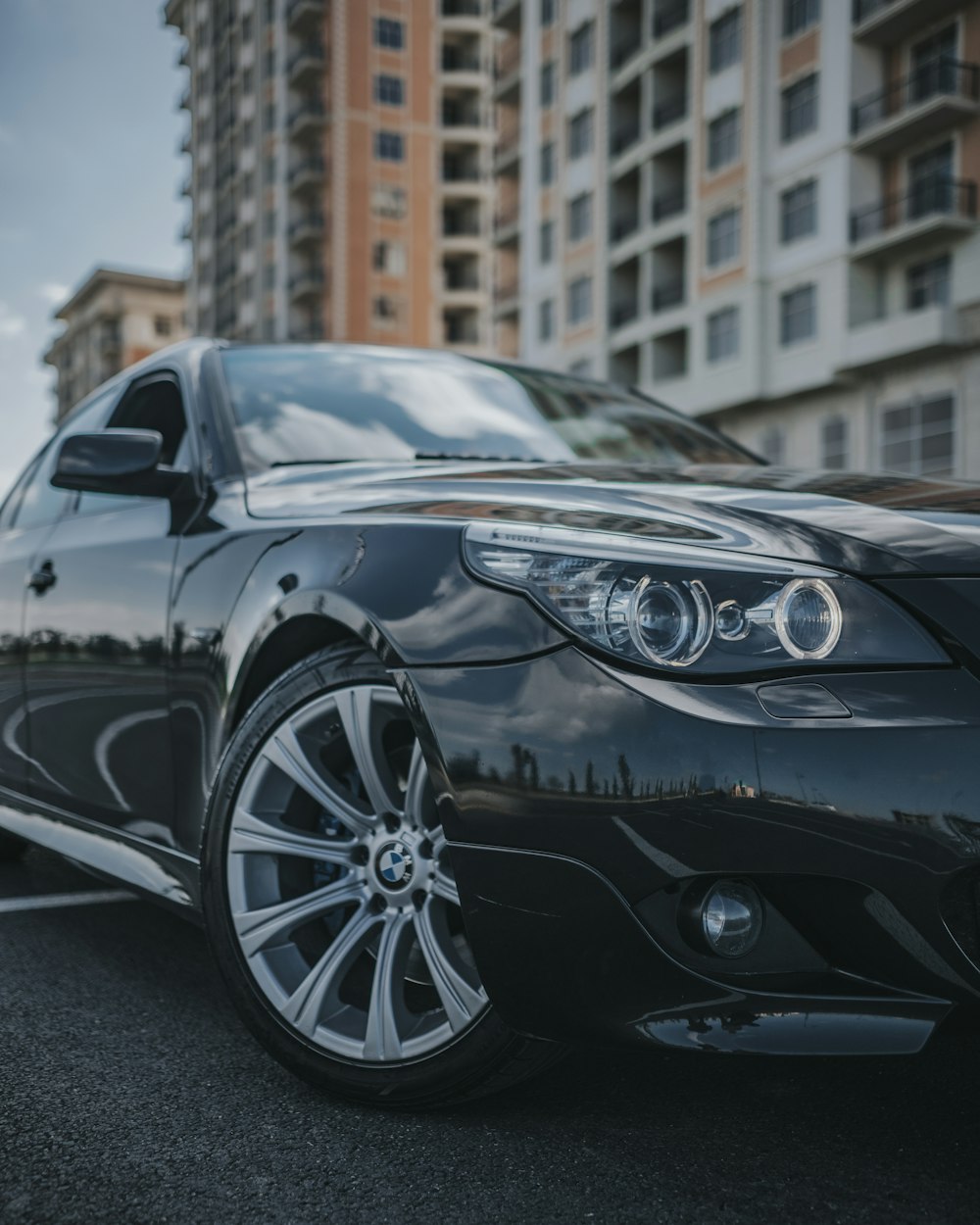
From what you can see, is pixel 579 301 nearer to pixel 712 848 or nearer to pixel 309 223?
pixel 309 223

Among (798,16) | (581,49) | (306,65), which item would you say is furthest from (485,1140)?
(306,65)

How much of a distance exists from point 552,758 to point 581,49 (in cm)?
3846

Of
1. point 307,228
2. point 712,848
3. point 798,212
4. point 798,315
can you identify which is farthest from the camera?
point 307,228

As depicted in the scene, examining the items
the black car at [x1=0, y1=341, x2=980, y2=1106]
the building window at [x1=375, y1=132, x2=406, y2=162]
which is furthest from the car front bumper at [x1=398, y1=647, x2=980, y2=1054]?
the building window at [x1=375, y1=132, x2=406, y2=162]

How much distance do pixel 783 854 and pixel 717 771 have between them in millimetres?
129

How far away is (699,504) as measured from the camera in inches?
80.1

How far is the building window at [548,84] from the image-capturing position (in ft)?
127

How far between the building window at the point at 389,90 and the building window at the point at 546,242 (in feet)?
62.9

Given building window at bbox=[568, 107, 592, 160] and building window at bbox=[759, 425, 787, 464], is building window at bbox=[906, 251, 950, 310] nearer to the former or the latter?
building window at bbox=[759, 425, 787, 464]

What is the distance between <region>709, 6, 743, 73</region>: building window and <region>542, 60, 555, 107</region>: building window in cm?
810

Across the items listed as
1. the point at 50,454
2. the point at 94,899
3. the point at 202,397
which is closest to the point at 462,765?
→ the point at 202,397

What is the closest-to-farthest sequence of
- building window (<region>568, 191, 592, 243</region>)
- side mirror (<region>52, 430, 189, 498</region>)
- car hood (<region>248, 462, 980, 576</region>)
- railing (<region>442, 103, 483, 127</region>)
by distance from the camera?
car hood (<region>248, 462, 980, 576</region>) → side mirror (<region>52, 430, 189, 498</region>) → building window (<region>568, 191, 592, 243</region>) → railing (<region>442, 103, 483, 127</region>)

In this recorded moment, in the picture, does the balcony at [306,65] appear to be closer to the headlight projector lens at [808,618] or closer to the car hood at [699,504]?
the car hood at [699,504]

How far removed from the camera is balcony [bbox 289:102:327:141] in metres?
52.8
